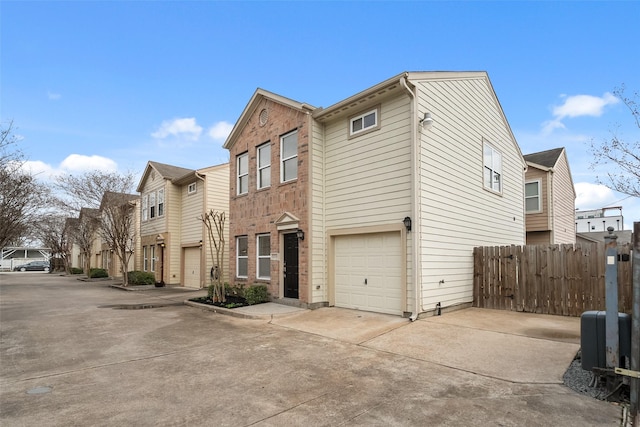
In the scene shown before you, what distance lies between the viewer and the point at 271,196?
1235 cm

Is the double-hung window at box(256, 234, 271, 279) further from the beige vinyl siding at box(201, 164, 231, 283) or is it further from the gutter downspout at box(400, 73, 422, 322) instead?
the gutter downspout at box(400, 73, 422, 322)

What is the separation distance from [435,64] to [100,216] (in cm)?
2181

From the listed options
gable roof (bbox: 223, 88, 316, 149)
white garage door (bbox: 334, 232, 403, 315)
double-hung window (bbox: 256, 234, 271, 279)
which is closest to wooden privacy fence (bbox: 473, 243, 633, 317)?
white garage door (bbox: 334, 232, 403, 315)

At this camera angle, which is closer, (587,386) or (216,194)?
(587,386)

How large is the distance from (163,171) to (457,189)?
17.4m

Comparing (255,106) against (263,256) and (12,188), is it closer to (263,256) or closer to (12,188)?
(263,256)

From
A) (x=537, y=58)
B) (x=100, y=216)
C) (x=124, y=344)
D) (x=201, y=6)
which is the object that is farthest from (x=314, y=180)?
(x=100, y=216)

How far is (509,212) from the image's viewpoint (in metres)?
13.5

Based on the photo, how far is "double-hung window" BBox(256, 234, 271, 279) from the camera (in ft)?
41.3

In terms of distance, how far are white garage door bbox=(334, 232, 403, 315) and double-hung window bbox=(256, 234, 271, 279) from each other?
2.95 metres

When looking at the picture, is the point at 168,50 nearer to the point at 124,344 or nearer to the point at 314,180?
the point at 314,180

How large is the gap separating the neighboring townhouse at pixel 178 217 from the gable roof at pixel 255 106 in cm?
418

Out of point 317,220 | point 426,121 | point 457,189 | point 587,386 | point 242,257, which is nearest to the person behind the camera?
point 587,386

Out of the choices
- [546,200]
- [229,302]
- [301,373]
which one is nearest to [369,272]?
[301,373]
